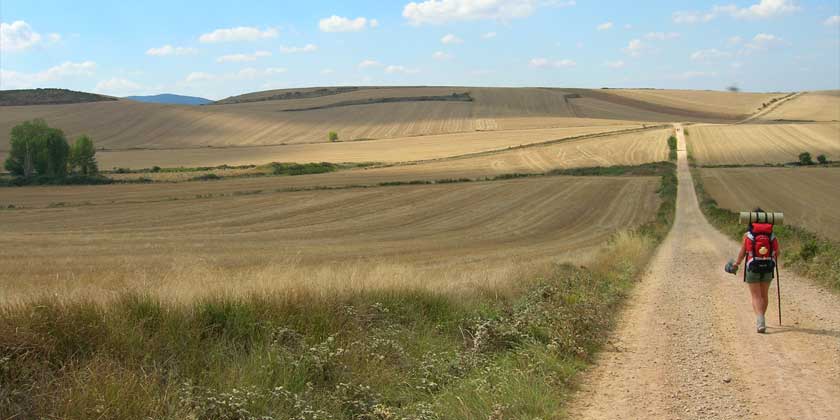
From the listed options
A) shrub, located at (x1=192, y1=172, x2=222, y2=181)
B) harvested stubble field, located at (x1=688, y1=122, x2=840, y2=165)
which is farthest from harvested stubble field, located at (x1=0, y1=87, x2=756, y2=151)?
shrub, located at (x1=192, y1=172, x2=222, y2=181)

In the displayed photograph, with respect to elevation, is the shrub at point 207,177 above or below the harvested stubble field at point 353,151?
below

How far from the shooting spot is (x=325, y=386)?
6973 mm

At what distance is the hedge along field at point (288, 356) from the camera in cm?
604

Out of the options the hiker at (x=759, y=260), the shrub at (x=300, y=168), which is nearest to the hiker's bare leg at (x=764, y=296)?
the hiker at (x=759, y=260)

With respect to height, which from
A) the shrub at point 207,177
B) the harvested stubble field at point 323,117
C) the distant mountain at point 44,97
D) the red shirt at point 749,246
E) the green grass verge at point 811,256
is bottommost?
the green grass verge at point 811,256

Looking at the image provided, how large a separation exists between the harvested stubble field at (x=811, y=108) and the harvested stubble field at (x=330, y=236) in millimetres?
84729

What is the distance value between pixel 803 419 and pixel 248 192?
156 ft

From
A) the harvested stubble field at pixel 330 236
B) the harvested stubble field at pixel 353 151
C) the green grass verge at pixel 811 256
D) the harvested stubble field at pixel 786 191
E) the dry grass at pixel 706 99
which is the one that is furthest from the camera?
the dry grass at pixel 706 99

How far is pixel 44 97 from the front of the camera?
130500 mm

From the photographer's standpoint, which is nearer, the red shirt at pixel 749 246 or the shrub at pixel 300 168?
the red shirt at pixel 749 246

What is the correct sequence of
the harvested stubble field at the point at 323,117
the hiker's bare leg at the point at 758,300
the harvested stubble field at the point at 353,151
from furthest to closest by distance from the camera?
the harvested stubble field at the point at 323,117
the harvested stubble field at the point at 353,151
the hiker's bare leg at the point at 758,300

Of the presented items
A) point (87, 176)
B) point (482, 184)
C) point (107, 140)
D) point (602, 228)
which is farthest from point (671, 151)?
point (107, 140)

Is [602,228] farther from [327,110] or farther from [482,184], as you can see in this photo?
[327,110]

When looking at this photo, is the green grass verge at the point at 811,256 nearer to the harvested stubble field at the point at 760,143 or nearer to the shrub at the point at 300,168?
the shrub at the point at 300,168
